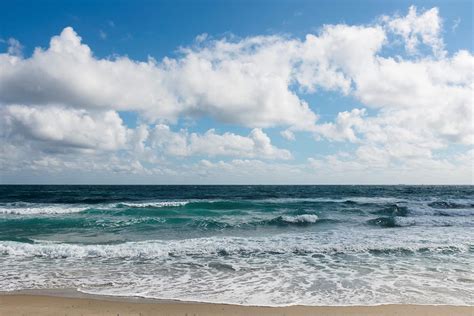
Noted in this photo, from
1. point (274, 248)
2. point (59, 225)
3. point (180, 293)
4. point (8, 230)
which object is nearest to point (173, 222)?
point (59, 225)

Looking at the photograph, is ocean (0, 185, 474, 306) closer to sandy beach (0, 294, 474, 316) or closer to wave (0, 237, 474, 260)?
wave (0, 237, 474, 260)

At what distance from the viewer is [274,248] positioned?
13.3m

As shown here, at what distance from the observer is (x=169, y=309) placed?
7.23 metres

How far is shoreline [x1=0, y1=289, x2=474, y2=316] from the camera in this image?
7023mm

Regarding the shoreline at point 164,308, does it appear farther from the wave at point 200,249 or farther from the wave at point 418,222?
the wave at point 418,222

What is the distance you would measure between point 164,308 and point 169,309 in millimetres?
132

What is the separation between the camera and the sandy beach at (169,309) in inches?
276

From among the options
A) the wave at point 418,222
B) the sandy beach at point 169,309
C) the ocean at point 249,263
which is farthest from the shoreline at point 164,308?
the wave at point 418,222

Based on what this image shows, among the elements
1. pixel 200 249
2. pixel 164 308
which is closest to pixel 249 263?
pixel 200 249

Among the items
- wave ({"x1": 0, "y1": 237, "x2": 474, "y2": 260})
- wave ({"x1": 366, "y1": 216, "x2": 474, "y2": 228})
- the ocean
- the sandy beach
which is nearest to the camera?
the sandy beach

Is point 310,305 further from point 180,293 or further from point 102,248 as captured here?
point 102,248

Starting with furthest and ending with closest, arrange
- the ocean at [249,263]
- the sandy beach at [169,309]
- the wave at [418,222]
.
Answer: the wave at [418,222], the ocean at [249,263], the sandy beach at [169,309]

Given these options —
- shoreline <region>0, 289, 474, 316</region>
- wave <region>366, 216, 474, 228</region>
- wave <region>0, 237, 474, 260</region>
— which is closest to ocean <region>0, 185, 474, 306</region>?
wave <region>0, 237, 474, 260</region>

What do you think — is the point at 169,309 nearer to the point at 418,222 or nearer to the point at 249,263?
the point at 249,263
